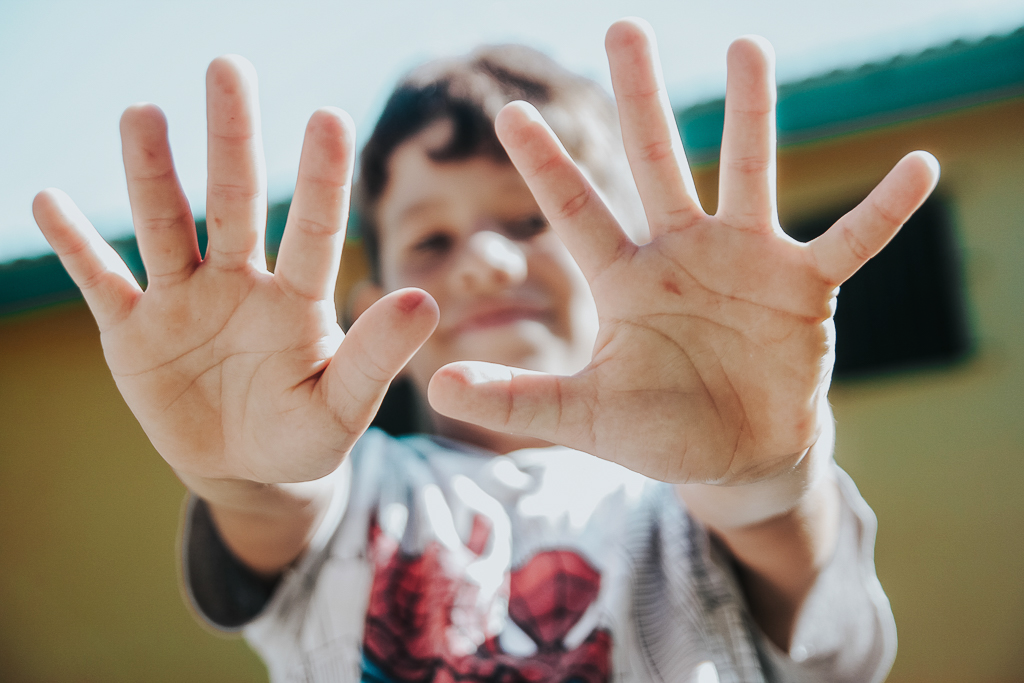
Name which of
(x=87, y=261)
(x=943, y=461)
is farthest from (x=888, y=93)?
(x=87, y=261)

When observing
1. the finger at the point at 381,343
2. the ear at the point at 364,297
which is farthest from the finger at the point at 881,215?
the ear at the point at 364,297

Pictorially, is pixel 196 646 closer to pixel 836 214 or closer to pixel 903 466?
pixel 903 466

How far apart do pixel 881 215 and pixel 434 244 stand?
0.99 meters

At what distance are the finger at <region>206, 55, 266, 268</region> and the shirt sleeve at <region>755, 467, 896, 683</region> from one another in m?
0.95

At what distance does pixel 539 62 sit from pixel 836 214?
6.50 ft

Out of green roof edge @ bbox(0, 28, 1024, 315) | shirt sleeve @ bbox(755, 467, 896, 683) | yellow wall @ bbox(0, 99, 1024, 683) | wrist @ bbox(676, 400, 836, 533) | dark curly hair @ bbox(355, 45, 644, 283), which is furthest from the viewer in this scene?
yellow wall @ bbox(0, 99, 1024, 683)

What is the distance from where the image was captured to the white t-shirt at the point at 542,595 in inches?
40.6


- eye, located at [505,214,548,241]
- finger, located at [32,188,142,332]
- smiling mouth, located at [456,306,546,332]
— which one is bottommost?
smiling mouth, located at [456,306,546,332]

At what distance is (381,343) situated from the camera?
0.68m

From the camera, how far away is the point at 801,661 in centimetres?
102

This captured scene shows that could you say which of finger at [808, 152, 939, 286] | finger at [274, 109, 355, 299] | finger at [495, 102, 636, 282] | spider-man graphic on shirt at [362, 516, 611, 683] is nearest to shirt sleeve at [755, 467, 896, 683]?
spider-man graphic on shirt at [362, 516, 611, 683]

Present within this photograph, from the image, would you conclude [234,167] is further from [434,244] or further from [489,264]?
[434,244]

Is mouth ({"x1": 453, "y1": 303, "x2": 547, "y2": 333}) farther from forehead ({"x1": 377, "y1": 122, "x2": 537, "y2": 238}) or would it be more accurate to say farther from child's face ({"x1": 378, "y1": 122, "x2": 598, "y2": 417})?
forehead ({"x1": 377, "y1": 122, "x2": 537, "y2": 238})

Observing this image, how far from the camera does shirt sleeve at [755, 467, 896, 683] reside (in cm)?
99
